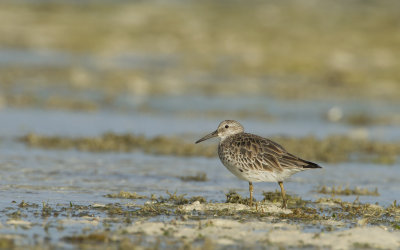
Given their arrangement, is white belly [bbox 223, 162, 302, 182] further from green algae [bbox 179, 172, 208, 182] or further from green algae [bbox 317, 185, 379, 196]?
green algae [bbox 179, 172, 208, 182]

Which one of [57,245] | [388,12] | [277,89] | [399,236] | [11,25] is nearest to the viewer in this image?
[57,245]

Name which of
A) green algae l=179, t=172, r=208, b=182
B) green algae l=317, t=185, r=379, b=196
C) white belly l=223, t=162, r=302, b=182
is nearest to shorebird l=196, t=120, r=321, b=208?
white belly l=223, t=162, r=302, b=182

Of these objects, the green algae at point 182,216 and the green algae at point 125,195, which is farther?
the green algae at point 125,195

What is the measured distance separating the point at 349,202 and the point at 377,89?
17831 millimetres

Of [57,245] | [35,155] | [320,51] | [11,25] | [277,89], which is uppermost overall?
[11,25]

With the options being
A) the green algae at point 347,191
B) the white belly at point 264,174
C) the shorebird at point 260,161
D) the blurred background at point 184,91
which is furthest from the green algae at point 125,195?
the green algae at point 347,191

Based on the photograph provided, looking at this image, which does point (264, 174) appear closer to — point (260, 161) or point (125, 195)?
point (260, 161)

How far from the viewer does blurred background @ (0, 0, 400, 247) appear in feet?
46.5

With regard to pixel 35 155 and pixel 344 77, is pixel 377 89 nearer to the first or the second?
pixel 344 77

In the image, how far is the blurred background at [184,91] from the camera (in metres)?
14.2

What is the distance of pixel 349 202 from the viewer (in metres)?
11.8

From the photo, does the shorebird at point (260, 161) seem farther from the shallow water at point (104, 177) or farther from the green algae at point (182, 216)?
the shallow water at point (104, 177)

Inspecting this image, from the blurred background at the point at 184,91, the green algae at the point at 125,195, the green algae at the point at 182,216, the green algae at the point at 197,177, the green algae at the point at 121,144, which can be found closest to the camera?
the green algae at the point at 182,216

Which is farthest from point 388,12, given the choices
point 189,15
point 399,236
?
point 399,236
